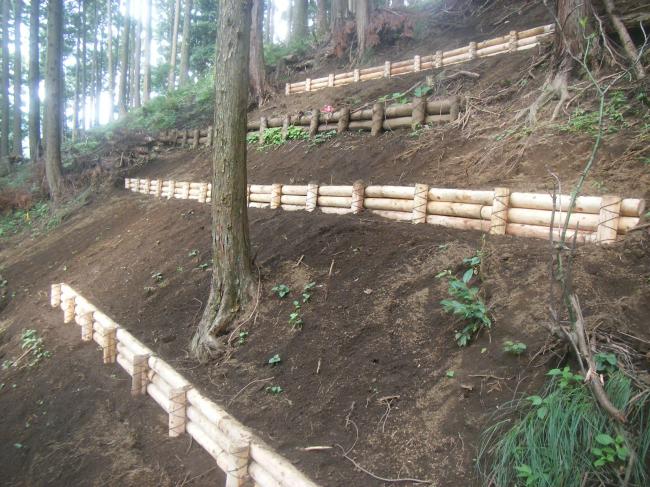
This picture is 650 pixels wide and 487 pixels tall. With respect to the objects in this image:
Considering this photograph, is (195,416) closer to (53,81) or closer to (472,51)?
(472,51)

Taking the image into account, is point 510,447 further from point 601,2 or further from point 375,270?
point 601,2

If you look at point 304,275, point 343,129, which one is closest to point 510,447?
point 304,275

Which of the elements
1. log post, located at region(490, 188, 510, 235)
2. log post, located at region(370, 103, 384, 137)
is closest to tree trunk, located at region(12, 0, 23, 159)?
log post, located at region(370, 103, 384, 137)

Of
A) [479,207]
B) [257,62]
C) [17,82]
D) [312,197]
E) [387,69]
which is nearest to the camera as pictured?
[479,207]

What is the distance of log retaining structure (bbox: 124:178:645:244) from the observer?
3936mm

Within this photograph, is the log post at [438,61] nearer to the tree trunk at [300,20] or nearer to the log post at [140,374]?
the log post at [140,374]

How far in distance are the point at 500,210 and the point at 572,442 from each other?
2.74 m

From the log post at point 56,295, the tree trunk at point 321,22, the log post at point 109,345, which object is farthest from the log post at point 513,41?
the log post at point 56,295

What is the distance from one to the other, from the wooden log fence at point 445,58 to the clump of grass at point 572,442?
25.6 feet

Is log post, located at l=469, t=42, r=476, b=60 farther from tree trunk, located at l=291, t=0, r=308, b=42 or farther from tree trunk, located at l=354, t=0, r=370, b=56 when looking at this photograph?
tree trunk, located at l=291, t=0, r=308, b=42

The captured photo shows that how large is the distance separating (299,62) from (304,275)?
13.5 metres

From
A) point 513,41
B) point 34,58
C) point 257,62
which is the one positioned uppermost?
point 513,41

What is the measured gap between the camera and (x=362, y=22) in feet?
47.0

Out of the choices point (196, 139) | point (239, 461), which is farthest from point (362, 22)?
point (239, 461)
